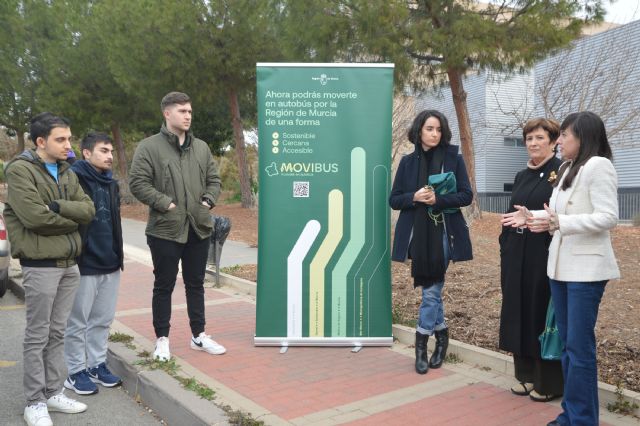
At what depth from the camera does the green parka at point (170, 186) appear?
4.61 m

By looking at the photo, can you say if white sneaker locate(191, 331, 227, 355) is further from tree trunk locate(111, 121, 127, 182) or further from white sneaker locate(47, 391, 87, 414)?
tree trunk locate(111, 121, 127, 182)

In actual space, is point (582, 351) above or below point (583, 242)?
below

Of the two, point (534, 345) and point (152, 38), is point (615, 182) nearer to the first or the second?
point (534, 345)

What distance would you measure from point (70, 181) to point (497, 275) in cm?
535

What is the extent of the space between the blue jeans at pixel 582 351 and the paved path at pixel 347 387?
43 centimetres

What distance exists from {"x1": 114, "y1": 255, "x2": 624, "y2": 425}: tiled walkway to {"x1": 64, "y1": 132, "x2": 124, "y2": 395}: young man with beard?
0.74 metres

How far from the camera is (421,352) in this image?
15.2 ft

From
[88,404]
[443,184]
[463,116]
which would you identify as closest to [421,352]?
[443,184]

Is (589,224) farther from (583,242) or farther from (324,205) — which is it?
(324,205)

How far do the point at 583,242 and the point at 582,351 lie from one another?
0.60 m

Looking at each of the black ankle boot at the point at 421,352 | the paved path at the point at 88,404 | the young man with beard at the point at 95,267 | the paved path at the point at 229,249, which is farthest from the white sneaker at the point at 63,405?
the paved path at the point at 229,249

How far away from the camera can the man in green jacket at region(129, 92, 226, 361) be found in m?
4.65

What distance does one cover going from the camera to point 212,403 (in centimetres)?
392

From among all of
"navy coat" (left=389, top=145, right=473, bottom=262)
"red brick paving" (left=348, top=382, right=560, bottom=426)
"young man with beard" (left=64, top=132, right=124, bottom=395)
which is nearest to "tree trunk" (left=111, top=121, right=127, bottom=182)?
"young man with beard" (left=64, top=132, right=124, bottom=395)
